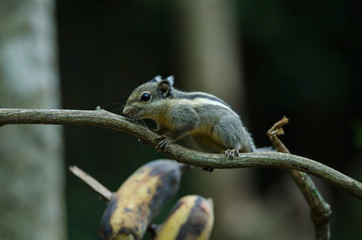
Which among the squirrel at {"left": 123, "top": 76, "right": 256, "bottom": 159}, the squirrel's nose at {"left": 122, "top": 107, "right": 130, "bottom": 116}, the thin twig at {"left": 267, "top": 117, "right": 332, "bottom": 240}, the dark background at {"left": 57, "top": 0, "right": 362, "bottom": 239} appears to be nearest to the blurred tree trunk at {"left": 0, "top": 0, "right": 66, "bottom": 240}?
the dark background at {"left": 57, "top": 0, "right": 362, "bottom": 239}

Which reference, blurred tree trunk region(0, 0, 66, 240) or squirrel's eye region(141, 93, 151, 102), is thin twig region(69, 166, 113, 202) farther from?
blurred tree trunk region(0, 0, 66, 240)

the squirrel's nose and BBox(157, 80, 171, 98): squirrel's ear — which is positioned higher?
BBox(157, 80, 171, 98): squirrel's ear

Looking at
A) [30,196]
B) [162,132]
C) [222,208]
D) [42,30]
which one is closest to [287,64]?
[222,208]

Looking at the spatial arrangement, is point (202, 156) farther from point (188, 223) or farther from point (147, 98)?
point (147, 98)

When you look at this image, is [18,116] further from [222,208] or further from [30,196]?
[222,208]

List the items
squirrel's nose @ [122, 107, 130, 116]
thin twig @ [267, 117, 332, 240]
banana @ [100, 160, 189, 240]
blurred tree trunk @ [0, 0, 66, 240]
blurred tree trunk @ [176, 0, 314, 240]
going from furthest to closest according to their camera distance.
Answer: blurred tree trunk @ [176, 0, 314, 240]
blurred tree trunk @ [0, 0, 66, 240]
squirrel's nose @ [122, 107, 130, 116]
banana @ [100, 160, 189, 240]
thin twig @ [267, 117, 332, 240]

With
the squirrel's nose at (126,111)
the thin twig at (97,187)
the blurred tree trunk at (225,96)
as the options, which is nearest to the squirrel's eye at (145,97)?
the squirrel's nose at (126,111)
